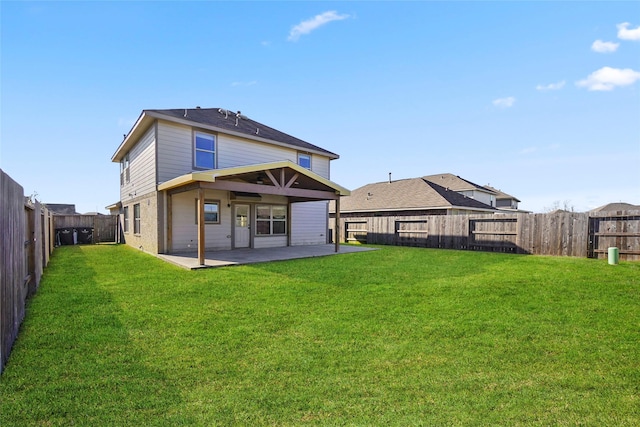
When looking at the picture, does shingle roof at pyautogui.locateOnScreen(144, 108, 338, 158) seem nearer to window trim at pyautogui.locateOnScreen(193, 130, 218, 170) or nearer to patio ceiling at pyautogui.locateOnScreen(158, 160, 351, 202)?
window trim at pyautogui.locateOnScreen(193, 130, 218, 170)

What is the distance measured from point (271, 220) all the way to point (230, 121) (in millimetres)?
5074

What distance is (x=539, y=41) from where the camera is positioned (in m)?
9.92

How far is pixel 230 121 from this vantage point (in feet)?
46.7

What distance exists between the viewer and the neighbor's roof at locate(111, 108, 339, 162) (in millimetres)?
11156

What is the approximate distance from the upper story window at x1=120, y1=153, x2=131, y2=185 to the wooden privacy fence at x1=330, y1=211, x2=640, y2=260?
13807mm

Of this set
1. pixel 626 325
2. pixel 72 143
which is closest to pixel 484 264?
pixel 626 325

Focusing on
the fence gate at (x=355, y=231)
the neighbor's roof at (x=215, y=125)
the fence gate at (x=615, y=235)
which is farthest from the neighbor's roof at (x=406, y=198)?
the fence gate at (x=615, y=235)

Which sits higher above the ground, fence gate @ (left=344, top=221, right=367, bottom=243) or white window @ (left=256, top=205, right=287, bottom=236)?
white window @ (left=256, top=205, right=287, bottom=236)

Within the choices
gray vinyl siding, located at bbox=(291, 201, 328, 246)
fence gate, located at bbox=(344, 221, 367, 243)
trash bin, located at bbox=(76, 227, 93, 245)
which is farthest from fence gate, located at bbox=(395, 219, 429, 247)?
trash bin, located at bbox=(76, 227, 93, 245)

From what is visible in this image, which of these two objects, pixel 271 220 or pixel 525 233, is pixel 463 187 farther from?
pixel 271 220

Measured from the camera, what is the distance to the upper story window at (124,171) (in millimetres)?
15785

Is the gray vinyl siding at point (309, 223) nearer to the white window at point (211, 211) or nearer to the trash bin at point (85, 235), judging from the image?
the white window at point (211, 211)

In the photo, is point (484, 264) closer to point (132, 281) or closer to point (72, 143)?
point (132, 281)

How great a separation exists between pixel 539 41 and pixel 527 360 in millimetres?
11085
